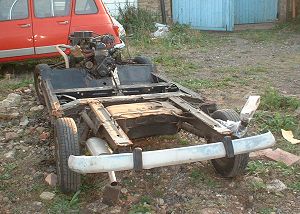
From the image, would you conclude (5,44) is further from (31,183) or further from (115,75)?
(31,183)

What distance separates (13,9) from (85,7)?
1312 mm

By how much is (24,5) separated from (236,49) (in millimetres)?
5435

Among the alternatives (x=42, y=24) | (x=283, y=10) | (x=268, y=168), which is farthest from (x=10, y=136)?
(x=283, y=10)

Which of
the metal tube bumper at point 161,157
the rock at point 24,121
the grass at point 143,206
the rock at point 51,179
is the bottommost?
the grass at point 143,206

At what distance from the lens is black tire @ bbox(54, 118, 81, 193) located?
3842 millimetres

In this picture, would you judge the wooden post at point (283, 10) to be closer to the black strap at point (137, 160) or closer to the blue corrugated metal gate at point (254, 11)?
the blue corrugated metal gate at point (254, 11)

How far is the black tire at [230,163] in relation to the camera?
412 centimetres

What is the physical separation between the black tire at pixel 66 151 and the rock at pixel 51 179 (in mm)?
306

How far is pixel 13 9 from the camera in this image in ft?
26.9

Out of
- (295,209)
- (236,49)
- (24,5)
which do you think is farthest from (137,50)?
(295,209)

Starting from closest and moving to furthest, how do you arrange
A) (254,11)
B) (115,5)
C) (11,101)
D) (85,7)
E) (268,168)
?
(268,168), (11,101), (85,7), (115,5), (254,11)

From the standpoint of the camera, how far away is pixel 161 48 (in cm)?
1119

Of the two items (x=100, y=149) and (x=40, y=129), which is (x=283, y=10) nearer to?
(x=40, y=129)

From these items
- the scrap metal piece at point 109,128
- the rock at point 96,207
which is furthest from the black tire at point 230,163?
the rock at point 96,207
